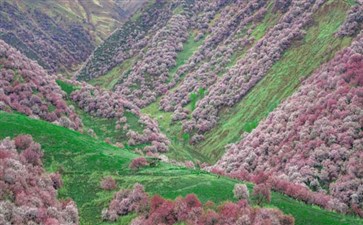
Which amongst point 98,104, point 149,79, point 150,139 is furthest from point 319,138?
point 149,79

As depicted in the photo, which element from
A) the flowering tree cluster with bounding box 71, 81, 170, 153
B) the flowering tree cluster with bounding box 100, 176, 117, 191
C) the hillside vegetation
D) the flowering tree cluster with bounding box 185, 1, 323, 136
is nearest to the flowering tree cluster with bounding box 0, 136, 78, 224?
the hillside vegetation

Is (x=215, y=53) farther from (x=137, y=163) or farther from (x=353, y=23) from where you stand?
(x=137, y=163)

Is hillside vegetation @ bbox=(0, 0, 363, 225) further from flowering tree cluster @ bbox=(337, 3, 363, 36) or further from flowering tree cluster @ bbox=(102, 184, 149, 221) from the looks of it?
flowering tree cluster @ bbox=(337, 3, 363, 36)

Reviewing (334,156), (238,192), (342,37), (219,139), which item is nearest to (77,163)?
(238,192)

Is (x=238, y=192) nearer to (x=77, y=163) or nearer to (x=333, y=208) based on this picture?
(x=333, y=208)

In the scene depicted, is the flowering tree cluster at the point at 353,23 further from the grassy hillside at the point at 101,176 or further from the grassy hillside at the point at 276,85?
the grassy hillside at the point at 101,176
